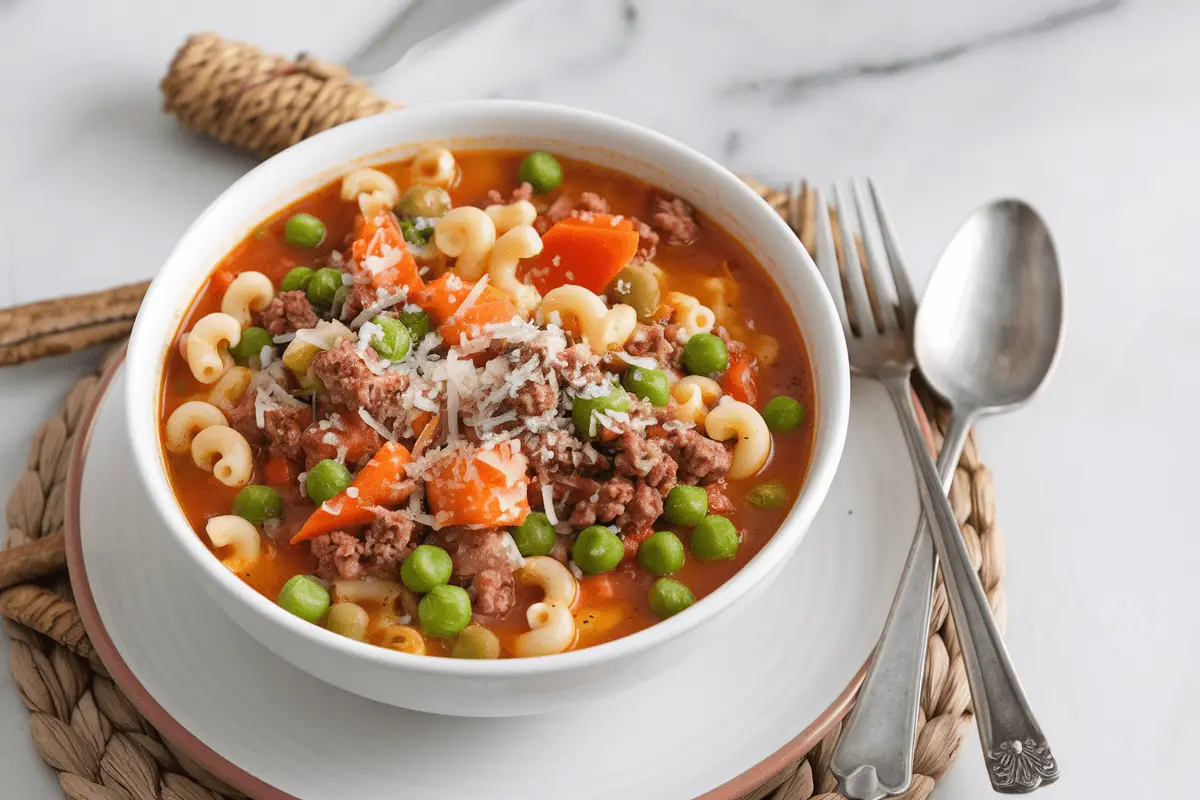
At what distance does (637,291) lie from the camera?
323 cm

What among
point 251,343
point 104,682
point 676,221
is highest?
point 676,221

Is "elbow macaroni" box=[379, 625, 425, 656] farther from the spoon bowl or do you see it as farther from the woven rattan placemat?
the spoon bowl

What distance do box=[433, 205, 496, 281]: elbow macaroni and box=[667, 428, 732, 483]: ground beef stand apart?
692mm

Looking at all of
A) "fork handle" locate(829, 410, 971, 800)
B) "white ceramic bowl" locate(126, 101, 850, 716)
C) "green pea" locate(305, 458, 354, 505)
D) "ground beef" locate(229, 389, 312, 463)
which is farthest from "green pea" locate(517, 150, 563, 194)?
"fork handle" locate(829, 410, 971, 800)

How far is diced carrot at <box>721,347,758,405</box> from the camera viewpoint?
10.4 ft

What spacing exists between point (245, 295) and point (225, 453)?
0.46 meters

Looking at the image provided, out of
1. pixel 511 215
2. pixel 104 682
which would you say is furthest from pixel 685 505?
pixel 104 682

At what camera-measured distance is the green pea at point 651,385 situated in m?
3.00

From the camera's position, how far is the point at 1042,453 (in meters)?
3.88

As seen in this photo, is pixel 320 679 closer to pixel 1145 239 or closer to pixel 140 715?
pixel 140 715

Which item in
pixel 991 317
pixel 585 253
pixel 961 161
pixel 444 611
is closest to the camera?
pixel 444 611

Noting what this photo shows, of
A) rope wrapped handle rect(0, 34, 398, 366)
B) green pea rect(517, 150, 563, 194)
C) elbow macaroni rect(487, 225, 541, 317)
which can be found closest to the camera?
elbow macaroni rect(487, 225, 541, 317)

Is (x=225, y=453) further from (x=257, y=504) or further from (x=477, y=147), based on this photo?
(x=477, y=147)

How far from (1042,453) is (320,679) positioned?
2.30m
